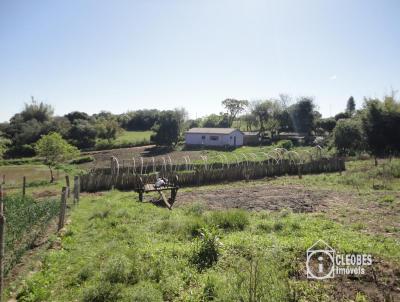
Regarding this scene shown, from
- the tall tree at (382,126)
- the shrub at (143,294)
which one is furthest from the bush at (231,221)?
the tall tree at (382,126)

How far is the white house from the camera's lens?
48.5 metres

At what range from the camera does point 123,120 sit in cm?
7525

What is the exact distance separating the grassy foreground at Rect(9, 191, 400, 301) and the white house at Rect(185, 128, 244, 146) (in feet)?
128

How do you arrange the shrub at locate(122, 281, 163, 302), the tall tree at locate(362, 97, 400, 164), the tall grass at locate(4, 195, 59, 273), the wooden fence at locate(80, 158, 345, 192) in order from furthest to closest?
the tall tree at locate(362, 97, 400, 164) → the wooden fence at locate(80, 158, 345, 192) → the tall grass at locate(4, 195, 59, 273) → the shrub at locate(122, 281, 163, 302)

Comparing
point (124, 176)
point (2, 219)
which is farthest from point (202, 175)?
point (2, 219)

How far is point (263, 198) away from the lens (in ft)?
46.6

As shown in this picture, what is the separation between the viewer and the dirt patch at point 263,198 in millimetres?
12430

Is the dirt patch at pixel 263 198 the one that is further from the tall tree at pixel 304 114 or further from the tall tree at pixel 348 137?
the tall tree at pixel 304 114

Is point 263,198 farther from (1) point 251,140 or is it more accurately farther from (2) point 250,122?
(2) point 250,122

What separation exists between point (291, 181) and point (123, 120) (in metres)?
61.4

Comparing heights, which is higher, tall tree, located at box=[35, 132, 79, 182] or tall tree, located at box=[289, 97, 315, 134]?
tall tree, located at box=[289, 97, 315, 134]

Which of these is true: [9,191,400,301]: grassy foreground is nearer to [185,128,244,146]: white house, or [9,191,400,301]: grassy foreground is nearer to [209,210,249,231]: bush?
[209,210,249,231]: bush

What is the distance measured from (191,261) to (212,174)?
14.3 meters

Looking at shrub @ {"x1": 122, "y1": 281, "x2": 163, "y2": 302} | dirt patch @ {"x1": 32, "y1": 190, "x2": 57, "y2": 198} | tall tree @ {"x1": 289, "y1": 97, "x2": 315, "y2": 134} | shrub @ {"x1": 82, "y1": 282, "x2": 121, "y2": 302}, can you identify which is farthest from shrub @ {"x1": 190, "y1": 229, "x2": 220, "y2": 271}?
tall tree @ {"x1": 289, "y1": 97, "x2": 315, "y2": 134}
